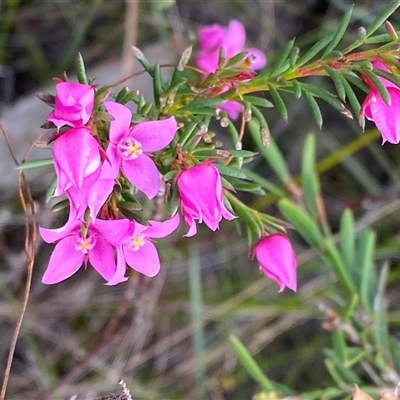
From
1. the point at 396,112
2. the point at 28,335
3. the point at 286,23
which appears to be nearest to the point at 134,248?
the point at 396,112

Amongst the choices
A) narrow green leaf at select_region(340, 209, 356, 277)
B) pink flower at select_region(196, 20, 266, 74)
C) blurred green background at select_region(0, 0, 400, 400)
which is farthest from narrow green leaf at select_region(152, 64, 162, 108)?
blurred green background at select_region(0, 0, 400, 400)

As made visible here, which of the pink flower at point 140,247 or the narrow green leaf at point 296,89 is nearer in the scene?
the pink flower at point 140,247

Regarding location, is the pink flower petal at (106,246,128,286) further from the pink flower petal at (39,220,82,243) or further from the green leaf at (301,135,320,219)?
the green leaf at (301,135,320,219)

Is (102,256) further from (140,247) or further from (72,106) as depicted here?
(72,106)

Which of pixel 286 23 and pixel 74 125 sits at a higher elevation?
pixel 74 125

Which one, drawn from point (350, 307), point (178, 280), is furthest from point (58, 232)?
point (178, 280)

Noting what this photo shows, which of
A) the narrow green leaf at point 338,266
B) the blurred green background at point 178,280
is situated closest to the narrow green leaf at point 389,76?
the narrow green leaf at point 338,266

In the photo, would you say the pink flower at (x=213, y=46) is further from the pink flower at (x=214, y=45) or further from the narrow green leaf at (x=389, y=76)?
the narrow green leaf at (x=389, y=76)

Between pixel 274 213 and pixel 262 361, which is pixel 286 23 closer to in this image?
pixel 274 213
